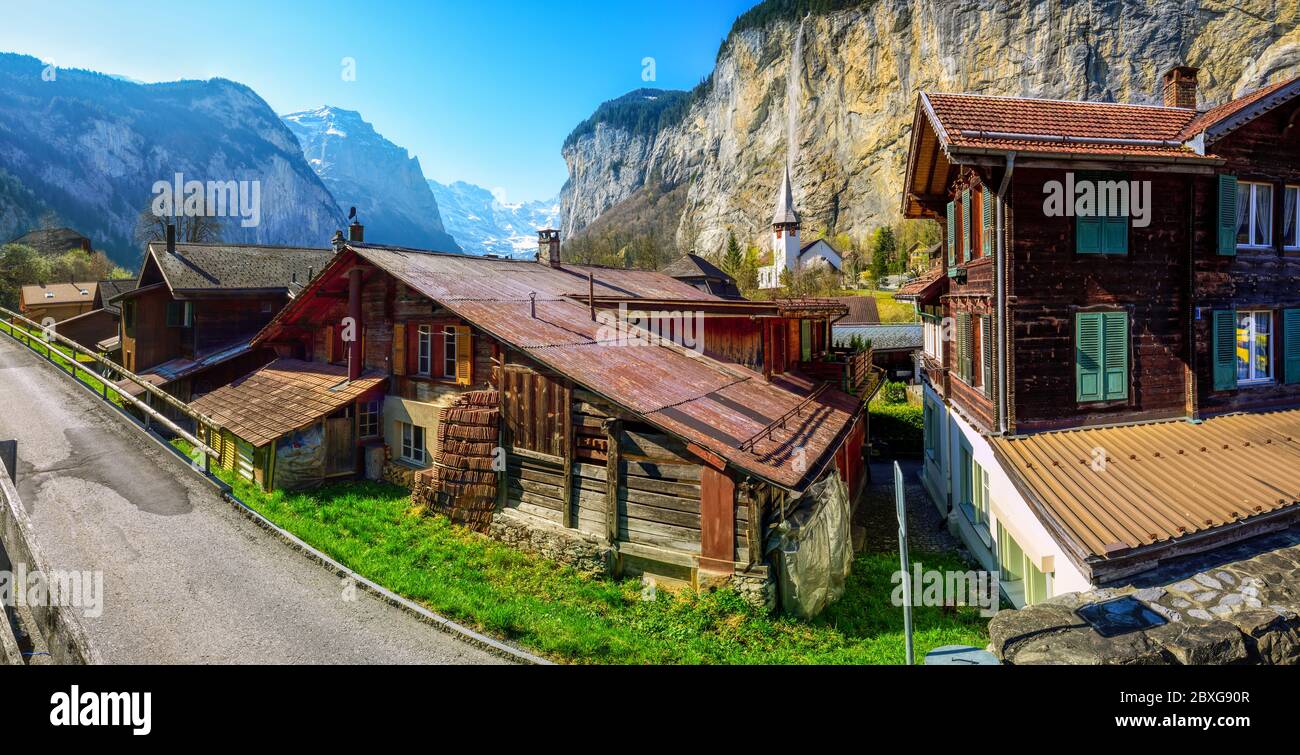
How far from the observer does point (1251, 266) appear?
14.6m

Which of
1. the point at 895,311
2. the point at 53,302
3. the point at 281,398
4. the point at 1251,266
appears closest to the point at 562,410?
the point at 281,398

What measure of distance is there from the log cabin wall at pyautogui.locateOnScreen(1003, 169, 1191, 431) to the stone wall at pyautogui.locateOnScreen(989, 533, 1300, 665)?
4404mm

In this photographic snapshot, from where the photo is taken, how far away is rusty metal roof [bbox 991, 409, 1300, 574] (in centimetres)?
1032

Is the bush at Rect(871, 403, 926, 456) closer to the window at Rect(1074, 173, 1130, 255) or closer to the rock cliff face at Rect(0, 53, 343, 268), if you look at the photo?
the window at Rect(1074, 173, 1130, 255)

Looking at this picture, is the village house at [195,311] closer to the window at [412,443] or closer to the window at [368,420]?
the window at [368,420]

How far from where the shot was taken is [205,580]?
1127cm

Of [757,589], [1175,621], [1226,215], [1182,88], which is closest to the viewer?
[1175,621]

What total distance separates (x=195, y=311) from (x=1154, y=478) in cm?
3424

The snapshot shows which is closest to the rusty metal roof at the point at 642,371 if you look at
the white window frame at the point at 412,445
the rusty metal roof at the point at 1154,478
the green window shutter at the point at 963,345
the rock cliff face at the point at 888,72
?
the green window shutter at the point at 963,345

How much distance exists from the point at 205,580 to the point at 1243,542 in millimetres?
18570

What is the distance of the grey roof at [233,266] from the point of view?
1090 inches

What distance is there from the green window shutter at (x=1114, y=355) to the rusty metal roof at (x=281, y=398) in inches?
723

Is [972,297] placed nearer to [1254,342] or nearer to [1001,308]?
[1001,308]
